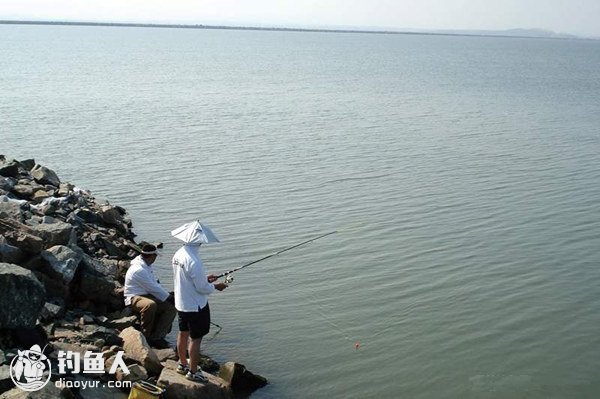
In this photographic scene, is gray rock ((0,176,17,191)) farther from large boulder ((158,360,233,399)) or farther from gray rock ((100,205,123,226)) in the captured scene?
large boulder ((158,360,233,399))

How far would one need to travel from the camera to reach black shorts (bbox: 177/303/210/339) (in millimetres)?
8117

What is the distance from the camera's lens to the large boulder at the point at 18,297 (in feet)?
23.9

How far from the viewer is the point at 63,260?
9.51 metres

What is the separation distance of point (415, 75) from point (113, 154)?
158ft

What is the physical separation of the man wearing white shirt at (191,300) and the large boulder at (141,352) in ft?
1.00

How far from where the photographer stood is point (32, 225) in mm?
10969

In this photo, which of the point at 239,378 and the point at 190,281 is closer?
the point at 190,281

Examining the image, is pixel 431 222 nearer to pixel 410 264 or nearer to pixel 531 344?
pixel 410 264

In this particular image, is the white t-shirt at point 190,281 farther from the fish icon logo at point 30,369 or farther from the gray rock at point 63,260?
the gray rock at point 63,260

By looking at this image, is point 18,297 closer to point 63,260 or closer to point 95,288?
point 63,260

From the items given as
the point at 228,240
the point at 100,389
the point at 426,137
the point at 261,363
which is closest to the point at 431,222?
the point at 228,240

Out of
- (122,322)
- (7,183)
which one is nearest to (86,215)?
(7,183)

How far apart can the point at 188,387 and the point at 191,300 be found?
3.38ft

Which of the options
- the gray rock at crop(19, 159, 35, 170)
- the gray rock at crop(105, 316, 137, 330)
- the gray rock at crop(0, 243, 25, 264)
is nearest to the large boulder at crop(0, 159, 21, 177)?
the gray rock at crop(19, 159, 35, 170)
